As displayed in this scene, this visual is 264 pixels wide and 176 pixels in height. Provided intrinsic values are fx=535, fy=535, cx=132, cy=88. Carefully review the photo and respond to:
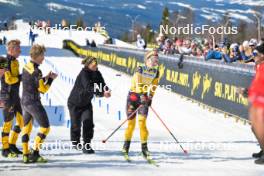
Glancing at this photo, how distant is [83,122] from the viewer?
9680 millimetres

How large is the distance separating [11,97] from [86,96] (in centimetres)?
148

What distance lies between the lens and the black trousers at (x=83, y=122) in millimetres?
9656

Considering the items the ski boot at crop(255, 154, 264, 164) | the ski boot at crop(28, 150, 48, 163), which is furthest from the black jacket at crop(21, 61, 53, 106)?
the ski boot at crop(255, 154, 264, 164)

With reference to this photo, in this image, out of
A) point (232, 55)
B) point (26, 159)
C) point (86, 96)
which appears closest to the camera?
point (26, 159)

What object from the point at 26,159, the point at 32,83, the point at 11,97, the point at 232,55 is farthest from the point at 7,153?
the point at 232,55

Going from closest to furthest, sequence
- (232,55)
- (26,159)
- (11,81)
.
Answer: (26,159), (11,81), (232,55)

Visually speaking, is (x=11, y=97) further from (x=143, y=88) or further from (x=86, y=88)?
(x=143, y=88)

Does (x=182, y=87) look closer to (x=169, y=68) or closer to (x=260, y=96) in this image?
(x=169, y=68)

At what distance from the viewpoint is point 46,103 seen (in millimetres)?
18172

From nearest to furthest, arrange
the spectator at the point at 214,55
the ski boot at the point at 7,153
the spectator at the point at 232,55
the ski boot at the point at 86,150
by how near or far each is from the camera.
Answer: the ski boot at the point at 7,153 < the ski boot at the point at 86,150 < the spectator at the point at 232,55 < the spectator at the point at 214,55

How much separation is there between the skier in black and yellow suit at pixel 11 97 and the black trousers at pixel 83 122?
124cm

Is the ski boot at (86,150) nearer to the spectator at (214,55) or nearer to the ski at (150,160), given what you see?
the ski at (150,160)

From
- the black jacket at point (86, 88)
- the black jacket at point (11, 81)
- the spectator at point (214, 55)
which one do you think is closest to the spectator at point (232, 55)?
the spectator at point (214, 55)

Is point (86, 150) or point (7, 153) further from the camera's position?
point (86, 150)
